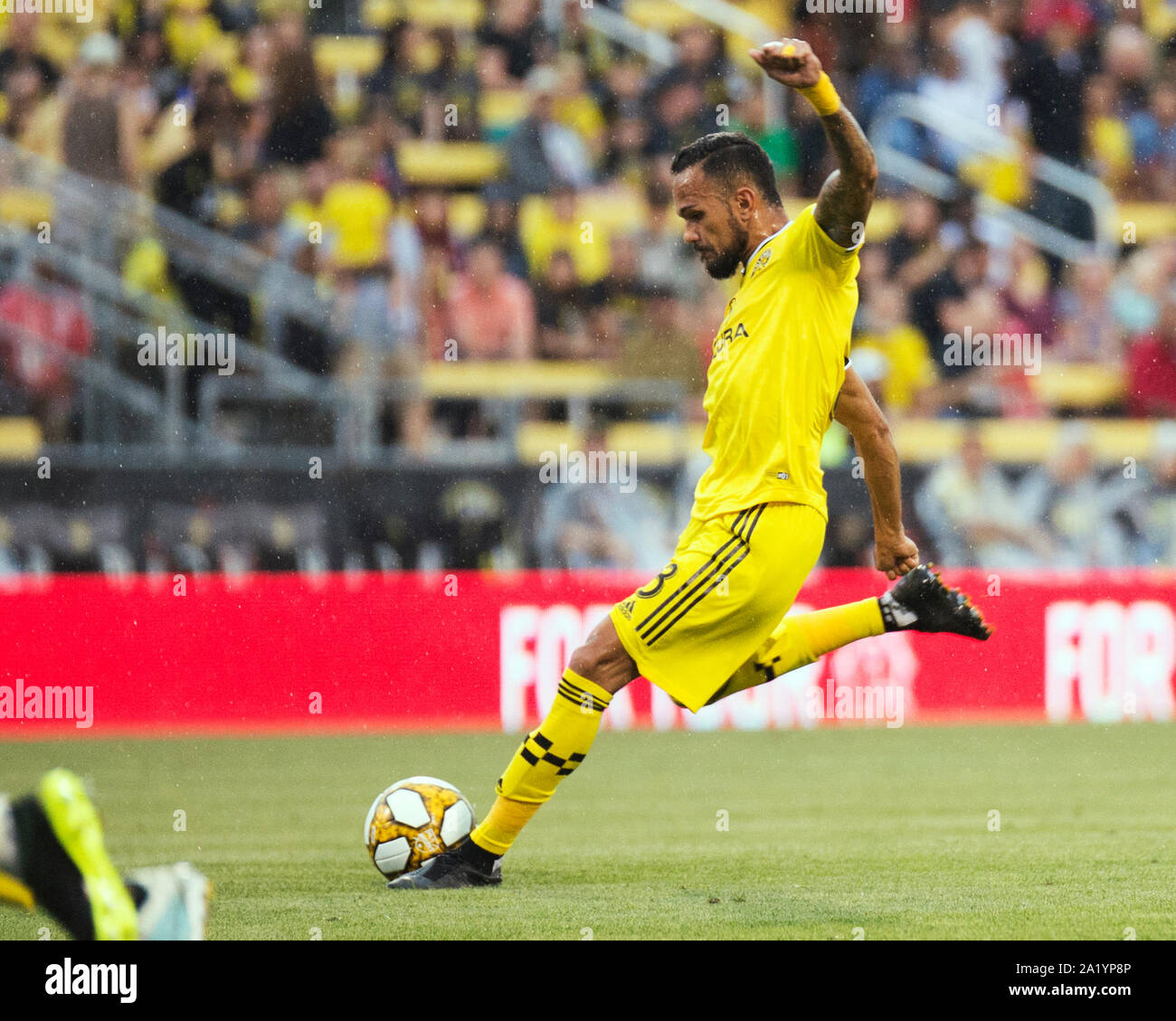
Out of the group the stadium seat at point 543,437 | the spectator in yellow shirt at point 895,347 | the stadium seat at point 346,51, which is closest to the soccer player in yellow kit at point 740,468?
the stadium seat at point 543,437

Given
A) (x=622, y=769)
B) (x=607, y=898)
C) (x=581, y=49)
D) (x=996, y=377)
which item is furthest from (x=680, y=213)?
(x=581, y=49)

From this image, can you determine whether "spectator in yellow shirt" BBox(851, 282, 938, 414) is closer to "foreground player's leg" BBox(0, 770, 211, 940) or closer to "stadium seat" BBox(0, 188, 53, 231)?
"stadium seat" BBox(0, 188, 53, 231)

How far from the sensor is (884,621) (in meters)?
6.02

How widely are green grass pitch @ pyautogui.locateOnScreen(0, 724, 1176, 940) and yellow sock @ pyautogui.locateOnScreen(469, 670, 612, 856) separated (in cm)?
24

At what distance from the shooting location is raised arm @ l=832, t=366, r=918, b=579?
18.5ft

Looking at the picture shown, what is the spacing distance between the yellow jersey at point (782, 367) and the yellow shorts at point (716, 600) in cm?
8

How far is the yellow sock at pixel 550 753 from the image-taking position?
213 inches

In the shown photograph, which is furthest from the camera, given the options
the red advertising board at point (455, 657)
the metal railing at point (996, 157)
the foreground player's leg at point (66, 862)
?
the metal railing at point (996, 157)

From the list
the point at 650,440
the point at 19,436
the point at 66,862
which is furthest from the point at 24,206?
the point at 66,862

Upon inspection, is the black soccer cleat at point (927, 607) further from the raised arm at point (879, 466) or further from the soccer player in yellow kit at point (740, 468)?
the soccer player in yellow kit at point (740, 468)

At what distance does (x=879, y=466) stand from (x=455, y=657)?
226 inches

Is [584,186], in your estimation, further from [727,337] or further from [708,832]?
[727,337]

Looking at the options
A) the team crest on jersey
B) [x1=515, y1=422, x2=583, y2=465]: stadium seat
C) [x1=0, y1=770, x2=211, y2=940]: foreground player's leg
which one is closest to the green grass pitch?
[x1=0, y1=770, x2=211, y2=940]: foreground player's leg

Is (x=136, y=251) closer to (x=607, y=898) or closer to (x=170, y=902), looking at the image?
(x=607, y=898)
